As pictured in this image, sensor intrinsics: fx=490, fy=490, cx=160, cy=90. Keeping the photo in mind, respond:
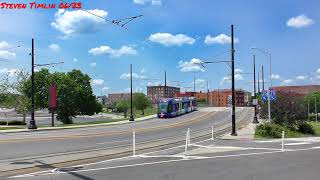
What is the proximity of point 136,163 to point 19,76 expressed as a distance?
196ft

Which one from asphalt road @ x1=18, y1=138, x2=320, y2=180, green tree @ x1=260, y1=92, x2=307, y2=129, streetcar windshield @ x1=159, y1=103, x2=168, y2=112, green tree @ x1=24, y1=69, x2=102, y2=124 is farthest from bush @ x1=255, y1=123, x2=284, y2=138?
green tree @ x1=24, y1=69, x2=102, y2=124

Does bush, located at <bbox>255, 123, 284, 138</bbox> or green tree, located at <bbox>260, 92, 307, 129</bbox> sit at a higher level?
green tree, located at <bbox>260, 92, 307, 129</bbox>

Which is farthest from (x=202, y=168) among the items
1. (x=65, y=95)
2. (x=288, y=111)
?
(x=65, y=95)

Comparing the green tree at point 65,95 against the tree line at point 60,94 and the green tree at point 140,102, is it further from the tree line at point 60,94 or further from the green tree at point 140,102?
the green tree at point 140,102

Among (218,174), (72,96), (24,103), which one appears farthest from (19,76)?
(218,174)

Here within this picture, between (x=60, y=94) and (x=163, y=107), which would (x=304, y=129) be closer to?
(x=163, y=107)

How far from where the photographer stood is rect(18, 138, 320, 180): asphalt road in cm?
1358

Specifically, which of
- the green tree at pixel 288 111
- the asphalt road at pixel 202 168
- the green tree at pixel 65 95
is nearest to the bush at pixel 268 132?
the green tree at pixel 288 111

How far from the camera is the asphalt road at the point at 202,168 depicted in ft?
44.6

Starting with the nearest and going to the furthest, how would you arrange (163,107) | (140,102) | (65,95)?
(163,107) → (65,95) → (140,102)

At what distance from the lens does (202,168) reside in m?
15.6

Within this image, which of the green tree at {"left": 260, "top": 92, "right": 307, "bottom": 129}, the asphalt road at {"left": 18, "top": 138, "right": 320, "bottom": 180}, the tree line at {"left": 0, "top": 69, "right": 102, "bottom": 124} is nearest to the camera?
the asphalt road at {"left": 18, "top": 138, "right": 320, "bottom": 180}

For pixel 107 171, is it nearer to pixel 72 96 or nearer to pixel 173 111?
pixel 173 111

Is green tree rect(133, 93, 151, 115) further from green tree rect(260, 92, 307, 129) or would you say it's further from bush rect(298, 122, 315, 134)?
bush rect(298, 122, 315, 134)
